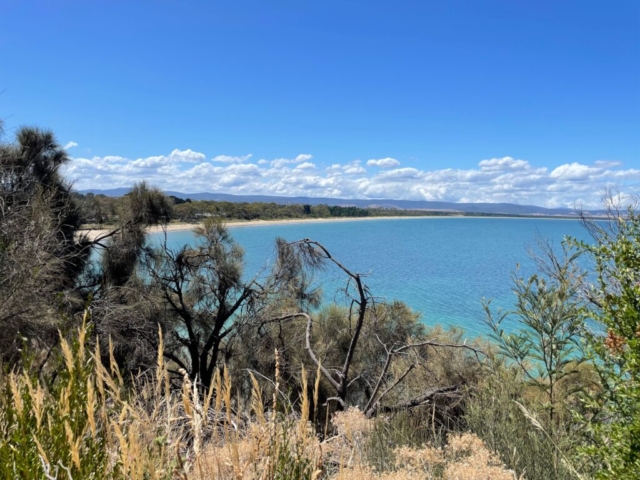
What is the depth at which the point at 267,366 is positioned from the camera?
7.65 meters

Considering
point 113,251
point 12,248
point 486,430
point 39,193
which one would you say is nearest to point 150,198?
point 113,251

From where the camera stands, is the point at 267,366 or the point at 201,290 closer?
the point at 267,366

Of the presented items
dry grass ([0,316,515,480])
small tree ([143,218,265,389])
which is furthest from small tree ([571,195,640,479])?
small tree ([143,218,265,389])

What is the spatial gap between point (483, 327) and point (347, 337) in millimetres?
8741

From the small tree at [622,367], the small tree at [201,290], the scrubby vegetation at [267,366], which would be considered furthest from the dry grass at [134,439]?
the small tree at [201,290]

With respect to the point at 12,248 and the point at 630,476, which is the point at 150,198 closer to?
the point at 12,248

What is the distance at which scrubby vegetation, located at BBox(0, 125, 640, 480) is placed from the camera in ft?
3.99

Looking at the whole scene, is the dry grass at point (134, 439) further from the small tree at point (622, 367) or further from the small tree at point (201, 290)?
the small tree at point (201, 290)

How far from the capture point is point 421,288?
25.8 m

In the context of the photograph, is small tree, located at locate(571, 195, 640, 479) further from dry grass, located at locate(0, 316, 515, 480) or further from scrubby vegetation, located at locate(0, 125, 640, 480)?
dry grass, located at locate(0, 316, 515, 480)

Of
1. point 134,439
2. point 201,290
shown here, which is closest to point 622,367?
point 134,439

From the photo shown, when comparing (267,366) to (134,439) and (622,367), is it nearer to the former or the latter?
(622,367)

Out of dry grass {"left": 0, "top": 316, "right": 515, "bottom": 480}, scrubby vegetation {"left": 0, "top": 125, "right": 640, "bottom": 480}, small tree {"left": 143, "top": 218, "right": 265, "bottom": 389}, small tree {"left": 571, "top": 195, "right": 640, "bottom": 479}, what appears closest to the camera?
dry grass {"left": 0, "top": 316, "right": 515, "bottom": 480}

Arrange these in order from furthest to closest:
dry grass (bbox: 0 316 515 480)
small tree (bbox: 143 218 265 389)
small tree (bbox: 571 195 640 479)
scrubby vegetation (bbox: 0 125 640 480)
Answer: small tree (bbox: 143 218 265 389)
small tree (bbox: 571 195 640 479)
scrubby vegetation (bbox: 0 125 640 480)
dry grass (bbox: 0 316 515 480)
